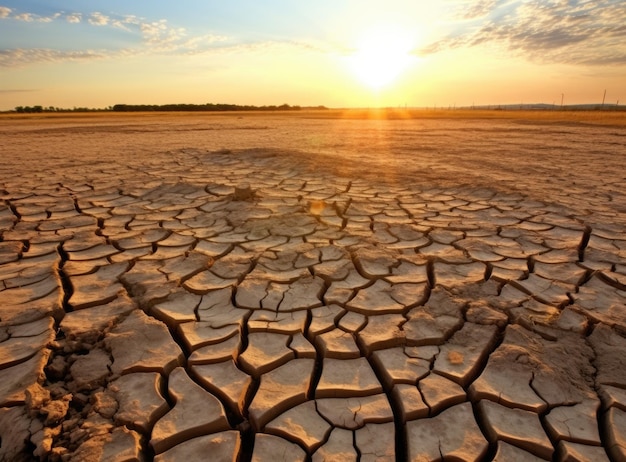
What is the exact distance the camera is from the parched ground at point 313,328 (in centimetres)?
117

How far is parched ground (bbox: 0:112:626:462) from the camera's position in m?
1.17

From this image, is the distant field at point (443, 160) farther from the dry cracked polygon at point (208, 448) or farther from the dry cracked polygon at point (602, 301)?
the dry cracked polygon at point (208, 448)

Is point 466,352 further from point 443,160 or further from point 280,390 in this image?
point 443,160

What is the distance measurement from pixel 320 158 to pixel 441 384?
4660 mm

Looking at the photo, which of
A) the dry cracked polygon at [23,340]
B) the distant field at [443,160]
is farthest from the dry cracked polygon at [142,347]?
the distant field at [443,160]

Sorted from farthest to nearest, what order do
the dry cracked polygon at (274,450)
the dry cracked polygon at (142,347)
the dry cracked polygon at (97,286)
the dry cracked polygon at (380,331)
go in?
the dry cracked polygon at (97,286) → the dry cracked polygon at (380,331) → the dry cracked polygon at (142,347) → the dry cracked polygon at (274,450)

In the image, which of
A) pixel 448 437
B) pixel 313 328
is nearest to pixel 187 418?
pixel 313 328

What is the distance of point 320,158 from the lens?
18.7 ft

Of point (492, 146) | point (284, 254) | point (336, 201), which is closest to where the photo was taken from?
point (284, 254)

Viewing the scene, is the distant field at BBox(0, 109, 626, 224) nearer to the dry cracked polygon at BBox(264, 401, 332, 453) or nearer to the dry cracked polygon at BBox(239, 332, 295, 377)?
the dry cracked polygon at BBox(239, 332, 295, 377)

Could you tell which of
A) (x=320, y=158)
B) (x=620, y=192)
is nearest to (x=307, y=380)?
(x=620, y=192)

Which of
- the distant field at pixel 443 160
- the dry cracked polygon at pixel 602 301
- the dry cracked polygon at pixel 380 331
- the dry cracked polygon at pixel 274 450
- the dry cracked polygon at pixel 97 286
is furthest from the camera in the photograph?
the distant field at pixel 443 160

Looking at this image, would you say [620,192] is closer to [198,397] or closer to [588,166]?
[588,166]

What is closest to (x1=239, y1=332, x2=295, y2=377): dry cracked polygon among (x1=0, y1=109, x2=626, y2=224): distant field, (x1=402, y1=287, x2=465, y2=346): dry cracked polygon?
(x1=402, y1=287, x2=465, y2=346): dry cracked polygon
